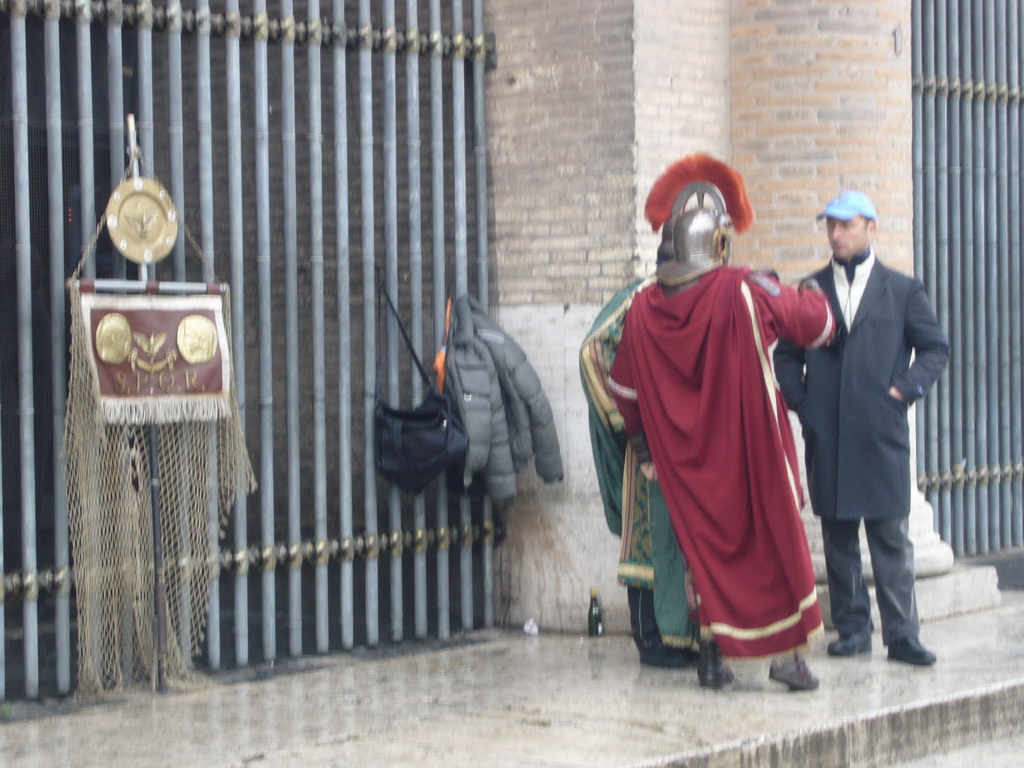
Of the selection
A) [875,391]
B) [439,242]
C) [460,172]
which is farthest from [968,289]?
[439,242]

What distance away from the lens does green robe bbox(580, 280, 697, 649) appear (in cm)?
654

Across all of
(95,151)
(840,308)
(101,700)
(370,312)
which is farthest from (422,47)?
(101,700)

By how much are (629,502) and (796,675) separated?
1.04 metres

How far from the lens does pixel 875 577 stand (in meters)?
6.75

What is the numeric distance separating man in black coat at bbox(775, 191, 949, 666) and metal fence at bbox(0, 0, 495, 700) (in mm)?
1765

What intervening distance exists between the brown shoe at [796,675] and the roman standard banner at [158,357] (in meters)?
2.51

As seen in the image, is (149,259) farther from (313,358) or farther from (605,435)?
(605,435)

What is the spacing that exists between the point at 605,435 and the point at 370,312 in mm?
1263

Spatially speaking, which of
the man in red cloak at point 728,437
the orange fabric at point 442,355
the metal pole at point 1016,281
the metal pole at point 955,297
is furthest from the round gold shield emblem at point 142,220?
the metal pole at point 1016,281

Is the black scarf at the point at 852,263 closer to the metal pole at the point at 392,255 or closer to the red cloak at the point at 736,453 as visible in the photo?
the red cloak at the point at 736,453

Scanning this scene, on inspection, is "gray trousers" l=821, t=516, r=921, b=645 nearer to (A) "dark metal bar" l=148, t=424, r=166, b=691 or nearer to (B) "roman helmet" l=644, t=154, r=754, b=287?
(B) "roman helmet" l=644, t=154, r=754, b=287

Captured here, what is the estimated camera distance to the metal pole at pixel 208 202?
21.5 ft

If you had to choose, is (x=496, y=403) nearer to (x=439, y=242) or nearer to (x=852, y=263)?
(x=439, y=242)

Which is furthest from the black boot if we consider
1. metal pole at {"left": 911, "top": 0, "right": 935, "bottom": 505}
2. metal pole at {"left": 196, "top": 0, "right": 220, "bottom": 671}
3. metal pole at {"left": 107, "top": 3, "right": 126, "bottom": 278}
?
metal pole at {"left": 911, "top": 0, "right": 935, "bottom": 505}
